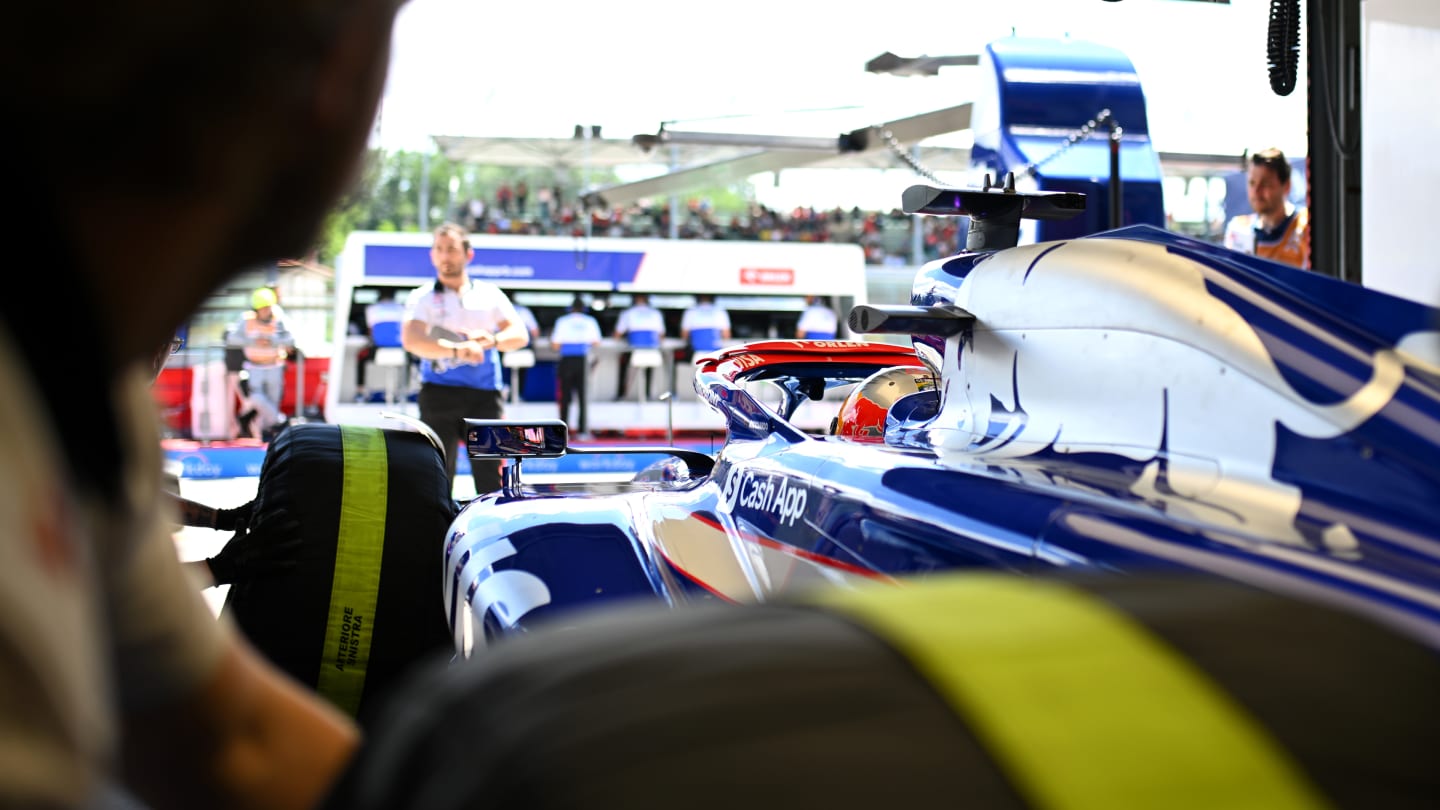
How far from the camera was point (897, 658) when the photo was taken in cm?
50

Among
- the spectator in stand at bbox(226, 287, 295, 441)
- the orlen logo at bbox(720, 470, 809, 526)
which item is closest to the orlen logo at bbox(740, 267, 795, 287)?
the spectator in stand at bbox(226, 287, 295, 441)

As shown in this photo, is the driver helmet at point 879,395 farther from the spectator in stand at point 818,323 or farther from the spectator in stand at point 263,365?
the spectator in stand at point 818,323

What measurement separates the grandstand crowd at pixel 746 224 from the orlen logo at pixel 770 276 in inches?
168

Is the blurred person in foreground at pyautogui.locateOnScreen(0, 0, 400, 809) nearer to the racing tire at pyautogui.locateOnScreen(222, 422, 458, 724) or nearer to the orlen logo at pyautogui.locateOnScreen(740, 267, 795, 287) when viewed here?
the racing tire at pyautogui.locateOnScreen(222, 422, 458, 724)

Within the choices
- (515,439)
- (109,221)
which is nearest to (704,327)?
(515,439)

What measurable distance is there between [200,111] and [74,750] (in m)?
0.22

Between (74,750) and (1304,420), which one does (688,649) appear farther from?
(1304,420)

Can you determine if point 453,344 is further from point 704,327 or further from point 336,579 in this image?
point 704,327

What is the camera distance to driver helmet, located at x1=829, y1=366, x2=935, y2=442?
2865 millimetres

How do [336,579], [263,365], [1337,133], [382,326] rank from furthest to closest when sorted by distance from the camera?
1. [382,326]
2. [263,365]
3. [1337,133]
4. [336,579]

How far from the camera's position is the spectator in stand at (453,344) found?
19.6 feet

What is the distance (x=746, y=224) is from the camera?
76.4 ft

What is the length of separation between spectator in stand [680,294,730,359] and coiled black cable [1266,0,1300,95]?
11416mm

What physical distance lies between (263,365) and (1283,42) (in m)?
10.4
